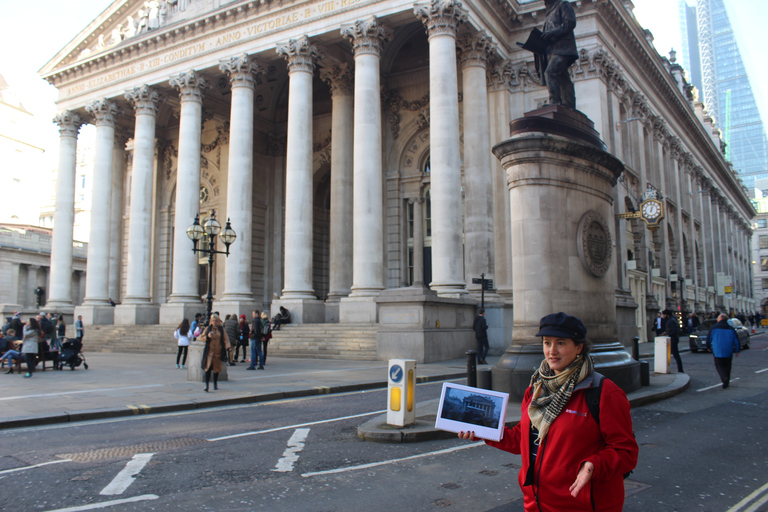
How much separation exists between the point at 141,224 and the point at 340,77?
46.1 ft

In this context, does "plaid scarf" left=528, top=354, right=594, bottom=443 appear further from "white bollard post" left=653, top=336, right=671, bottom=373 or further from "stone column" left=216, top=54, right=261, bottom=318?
"stone column" left=216, top=54, right=261, bottom=318

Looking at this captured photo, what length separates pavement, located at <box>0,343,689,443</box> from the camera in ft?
33.7

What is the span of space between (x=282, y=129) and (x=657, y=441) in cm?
3748

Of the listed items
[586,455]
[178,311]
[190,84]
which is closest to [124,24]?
[190,84]

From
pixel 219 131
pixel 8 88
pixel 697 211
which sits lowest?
pixel 697 211

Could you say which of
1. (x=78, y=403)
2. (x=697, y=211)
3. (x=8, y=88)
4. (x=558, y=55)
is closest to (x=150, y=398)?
(x=78, y=403)

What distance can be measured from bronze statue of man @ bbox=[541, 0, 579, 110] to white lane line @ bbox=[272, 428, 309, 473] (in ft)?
24.3

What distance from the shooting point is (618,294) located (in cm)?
2897

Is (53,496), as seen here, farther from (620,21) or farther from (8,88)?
(8,88)

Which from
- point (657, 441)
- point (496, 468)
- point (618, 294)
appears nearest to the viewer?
point (496, 468)

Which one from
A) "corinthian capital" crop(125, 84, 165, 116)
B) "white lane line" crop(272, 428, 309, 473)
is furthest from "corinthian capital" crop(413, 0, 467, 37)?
"white lane line" crop(272, 428, 309, 473)

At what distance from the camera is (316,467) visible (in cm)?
693

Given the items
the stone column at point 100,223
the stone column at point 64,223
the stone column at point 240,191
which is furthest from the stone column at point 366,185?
the stone column at point 64,223

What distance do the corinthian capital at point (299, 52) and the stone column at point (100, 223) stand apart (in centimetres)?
1413
